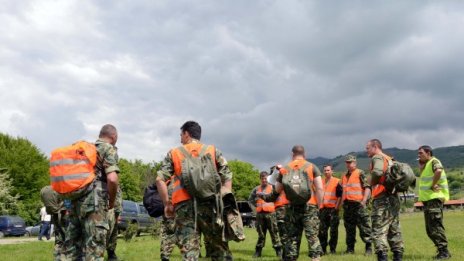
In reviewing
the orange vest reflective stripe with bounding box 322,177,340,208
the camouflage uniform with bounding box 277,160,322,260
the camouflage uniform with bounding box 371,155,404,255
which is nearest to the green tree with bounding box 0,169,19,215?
the orange vest reflective stripe with bounding box 322,177,340,208

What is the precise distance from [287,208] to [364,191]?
142 inches

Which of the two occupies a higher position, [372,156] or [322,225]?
[372,156]

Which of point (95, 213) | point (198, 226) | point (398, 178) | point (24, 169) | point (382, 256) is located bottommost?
point (382, 256)

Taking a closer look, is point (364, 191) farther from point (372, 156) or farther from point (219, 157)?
point (219, 157)

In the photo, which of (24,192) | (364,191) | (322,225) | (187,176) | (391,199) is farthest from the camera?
(24,192)

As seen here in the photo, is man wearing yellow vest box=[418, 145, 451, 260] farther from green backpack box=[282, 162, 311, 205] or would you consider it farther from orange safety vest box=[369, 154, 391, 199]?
green backpack box=[282, 162, 311, 205]

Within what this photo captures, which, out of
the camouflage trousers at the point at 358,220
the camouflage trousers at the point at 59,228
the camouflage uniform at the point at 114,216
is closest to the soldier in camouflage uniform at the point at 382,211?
the camouflage trousers at the point at 358,220

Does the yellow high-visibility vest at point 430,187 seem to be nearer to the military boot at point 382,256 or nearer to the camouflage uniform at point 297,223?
the military boot at point 382,256

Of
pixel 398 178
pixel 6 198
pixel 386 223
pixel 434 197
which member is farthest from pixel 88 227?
pixel 6 198

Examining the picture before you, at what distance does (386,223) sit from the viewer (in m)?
8.56

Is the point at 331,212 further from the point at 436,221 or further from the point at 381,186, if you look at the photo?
the point at 381,186

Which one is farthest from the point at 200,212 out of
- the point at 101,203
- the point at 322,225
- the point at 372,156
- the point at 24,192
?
the point at 24,192

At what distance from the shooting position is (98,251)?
6.18 metres

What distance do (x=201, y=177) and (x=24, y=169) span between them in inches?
2034
